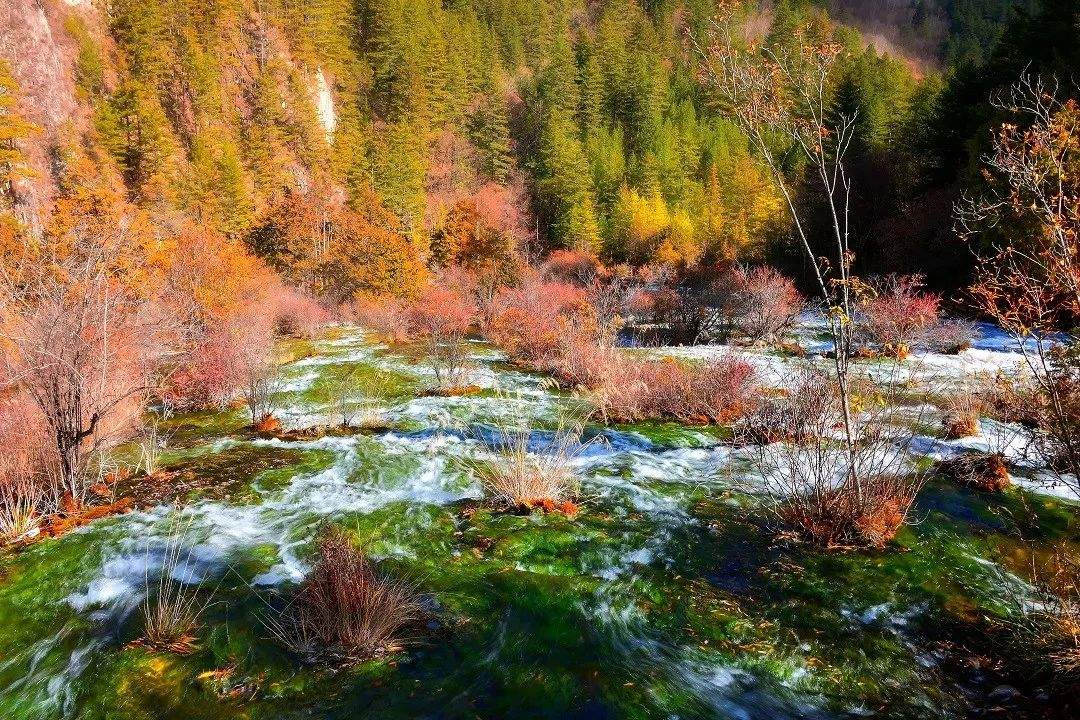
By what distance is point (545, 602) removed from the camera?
429cm

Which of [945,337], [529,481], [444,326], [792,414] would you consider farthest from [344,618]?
[444,326]

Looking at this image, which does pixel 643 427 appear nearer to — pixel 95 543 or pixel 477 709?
pixel 477 709

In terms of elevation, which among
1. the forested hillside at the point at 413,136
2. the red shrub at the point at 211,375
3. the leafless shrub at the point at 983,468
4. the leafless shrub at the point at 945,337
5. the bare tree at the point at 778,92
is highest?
the forested hillside at the point at 413,136

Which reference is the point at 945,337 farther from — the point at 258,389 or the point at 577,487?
the point at 258,389

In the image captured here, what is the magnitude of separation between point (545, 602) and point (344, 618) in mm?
1464

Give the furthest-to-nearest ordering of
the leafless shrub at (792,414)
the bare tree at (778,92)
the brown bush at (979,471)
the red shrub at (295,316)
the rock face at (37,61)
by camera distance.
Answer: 1. the rock face at (37,61)
2. the red shrub at (295,316)
3. the leafless shrub at (792,414)
4. the brown bush at (979,471)
5. the bare tree at (778,92)

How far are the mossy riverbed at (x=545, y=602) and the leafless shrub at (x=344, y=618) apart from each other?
10 centimetres

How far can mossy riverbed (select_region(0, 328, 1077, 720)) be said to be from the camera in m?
3.28

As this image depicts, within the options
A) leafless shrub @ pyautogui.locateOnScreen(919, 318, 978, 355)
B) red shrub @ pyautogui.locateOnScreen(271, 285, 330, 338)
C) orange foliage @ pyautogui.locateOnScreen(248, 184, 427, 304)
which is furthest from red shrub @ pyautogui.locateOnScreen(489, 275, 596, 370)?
leafless shrub @ pyautogui.locateOnScreen(919, 318, 978, 355)

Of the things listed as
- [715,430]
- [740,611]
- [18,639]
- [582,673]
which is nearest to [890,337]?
[715,430]

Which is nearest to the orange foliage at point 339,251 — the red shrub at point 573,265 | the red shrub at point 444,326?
the red shrub at point 444,326

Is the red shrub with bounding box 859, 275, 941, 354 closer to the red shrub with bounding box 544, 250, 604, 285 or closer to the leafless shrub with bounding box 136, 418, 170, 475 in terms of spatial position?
the leafless shrub with bounding box 136, 418, 170, 475

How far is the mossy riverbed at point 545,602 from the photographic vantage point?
3281 mm

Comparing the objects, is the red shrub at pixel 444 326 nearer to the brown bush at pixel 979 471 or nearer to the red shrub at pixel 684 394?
the red shrub at pixel 684 394
